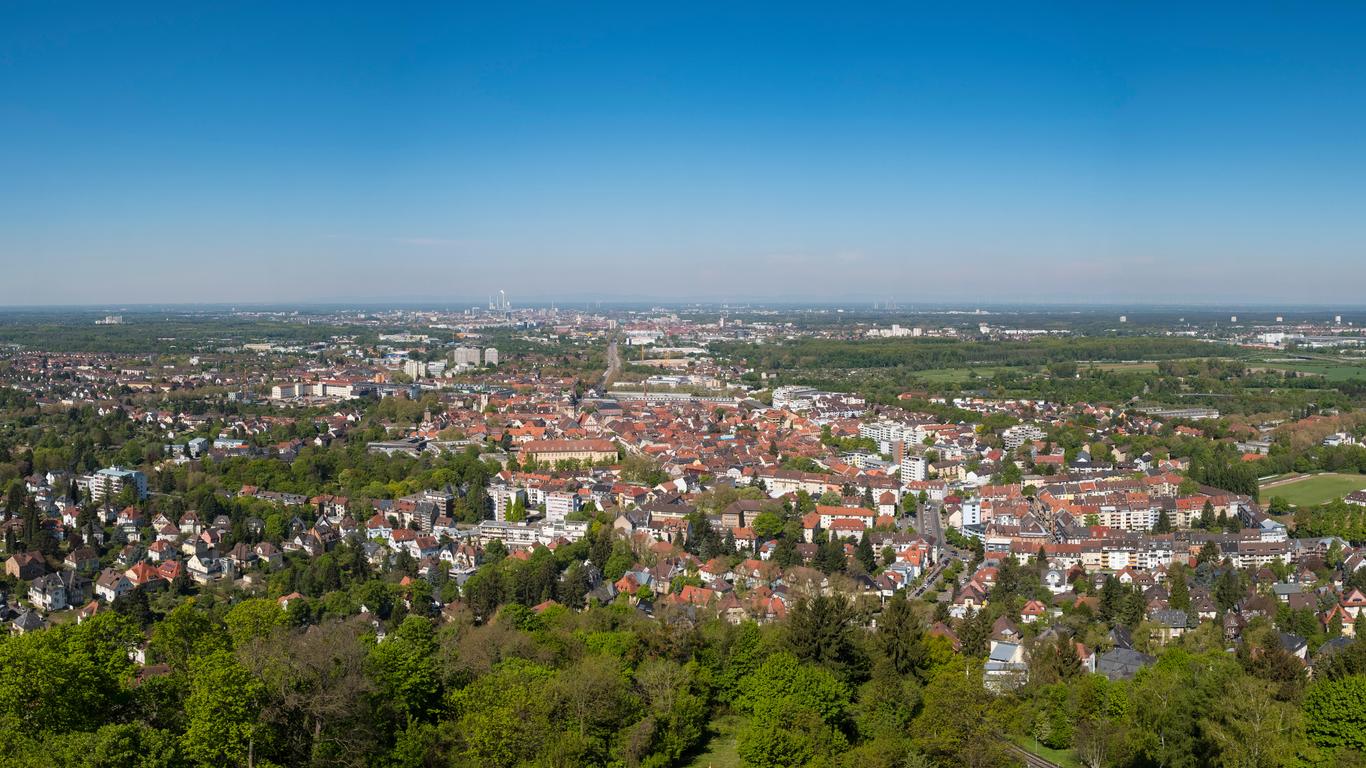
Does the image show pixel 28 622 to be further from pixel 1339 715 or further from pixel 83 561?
pixel 1339 715

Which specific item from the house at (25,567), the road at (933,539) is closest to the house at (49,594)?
the house at (25,567)

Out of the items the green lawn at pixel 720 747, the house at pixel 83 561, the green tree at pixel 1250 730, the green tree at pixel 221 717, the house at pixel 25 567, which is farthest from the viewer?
the house at pixel 83 561

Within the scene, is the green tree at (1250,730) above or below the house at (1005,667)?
above

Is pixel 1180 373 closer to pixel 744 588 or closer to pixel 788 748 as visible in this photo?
pixel 744 588

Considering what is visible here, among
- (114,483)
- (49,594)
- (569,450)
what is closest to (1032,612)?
(49,594)

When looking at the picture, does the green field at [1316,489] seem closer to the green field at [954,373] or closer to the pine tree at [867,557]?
the pine tree at [867,557]

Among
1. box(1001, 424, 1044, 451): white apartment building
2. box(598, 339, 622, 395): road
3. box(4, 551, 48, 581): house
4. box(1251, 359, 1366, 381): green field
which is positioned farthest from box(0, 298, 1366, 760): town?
box(1251, 359, 1366, 381): green field
